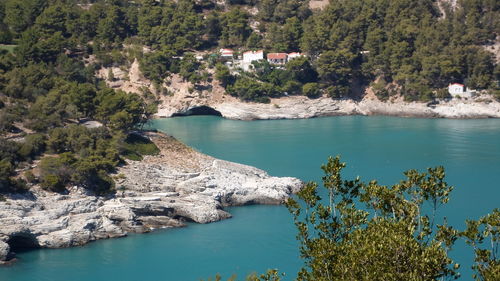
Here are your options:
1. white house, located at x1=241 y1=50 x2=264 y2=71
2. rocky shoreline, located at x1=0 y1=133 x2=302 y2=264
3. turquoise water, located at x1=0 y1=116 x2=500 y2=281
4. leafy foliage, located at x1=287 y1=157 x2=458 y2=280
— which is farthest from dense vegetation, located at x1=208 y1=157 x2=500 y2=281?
white house, located at x1=241 y1=50 x2=264 y2=71

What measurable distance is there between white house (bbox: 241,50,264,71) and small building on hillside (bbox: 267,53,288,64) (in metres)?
0.89

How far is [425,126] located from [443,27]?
16097 millimetres

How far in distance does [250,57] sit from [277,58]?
9.83 feet

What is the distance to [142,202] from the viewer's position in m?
37.9

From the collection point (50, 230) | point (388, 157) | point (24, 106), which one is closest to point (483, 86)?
point (388, 157)

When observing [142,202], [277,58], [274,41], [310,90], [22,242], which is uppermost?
[274,41]

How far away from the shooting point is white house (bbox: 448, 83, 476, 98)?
245ft

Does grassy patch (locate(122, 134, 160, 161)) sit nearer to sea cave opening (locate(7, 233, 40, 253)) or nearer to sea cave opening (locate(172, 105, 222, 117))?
sea cave opening (locate(7, 233, 40, 253))

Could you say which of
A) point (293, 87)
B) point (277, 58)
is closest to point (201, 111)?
point (293, 87)

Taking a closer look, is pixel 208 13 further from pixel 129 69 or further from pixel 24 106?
pixel 24 106

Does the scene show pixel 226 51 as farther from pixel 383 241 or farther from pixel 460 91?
pixel 383 241

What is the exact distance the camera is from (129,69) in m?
78.3

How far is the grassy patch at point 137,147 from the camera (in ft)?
148

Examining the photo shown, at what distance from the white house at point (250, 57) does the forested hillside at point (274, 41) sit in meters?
1.52
